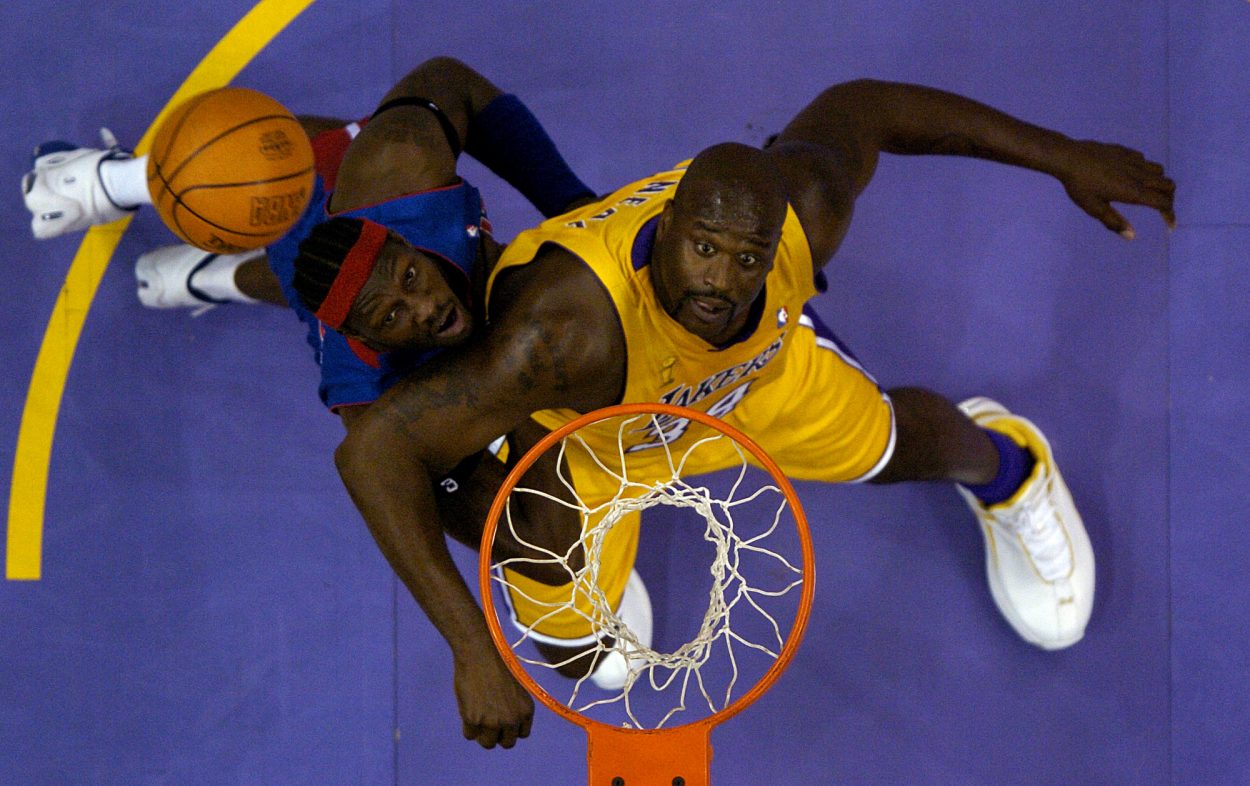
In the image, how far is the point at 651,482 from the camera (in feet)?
8.93

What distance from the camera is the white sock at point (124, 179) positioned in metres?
3.04

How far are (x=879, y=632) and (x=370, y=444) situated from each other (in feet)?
6.05

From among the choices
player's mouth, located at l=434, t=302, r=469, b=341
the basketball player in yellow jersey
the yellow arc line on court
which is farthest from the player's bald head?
the yellow arc line on court

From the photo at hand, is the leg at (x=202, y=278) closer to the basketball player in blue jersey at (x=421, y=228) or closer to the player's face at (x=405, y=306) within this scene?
the basketball player in blue jersey at (x=421, y=228)

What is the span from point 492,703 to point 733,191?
106 cm

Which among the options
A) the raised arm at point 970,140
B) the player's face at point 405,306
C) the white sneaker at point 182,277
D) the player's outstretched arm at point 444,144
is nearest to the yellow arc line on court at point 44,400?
the white sneaker at point 182,277

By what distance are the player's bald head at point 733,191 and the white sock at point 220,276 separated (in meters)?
1.68

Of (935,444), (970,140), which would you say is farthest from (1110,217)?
(935,444)

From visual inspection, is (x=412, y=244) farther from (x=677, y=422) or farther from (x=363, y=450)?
(x=677, y=422)

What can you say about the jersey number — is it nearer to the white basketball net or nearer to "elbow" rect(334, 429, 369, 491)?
the white basketball net

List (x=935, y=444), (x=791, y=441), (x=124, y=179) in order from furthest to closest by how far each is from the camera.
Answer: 1. (x=124, y=179)
2. (x=935, y=444)
3. (x=791, y=441)

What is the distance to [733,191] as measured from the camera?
1.90m

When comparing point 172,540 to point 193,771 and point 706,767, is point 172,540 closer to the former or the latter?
point 193,771

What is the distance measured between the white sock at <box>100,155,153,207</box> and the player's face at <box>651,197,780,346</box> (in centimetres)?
178
